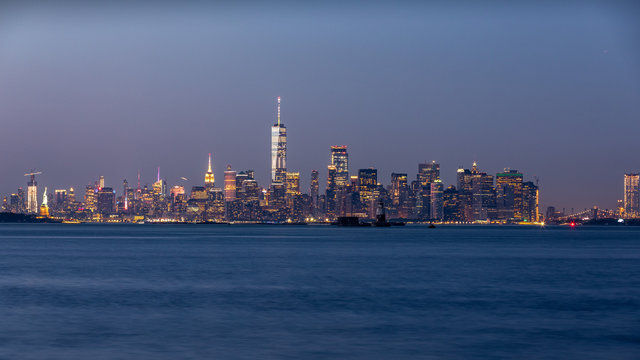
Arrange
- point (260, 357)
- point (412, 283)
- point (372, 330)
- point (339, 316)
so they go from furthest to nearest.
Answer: point (412, 283), point (339, 316), point (372, 330), point (260, 357)

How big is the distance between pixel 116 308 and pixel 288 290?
1447 centimetres

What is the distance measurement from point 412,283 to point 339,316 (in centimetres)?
2134

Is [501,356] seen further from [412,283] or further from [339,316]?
[412,283]

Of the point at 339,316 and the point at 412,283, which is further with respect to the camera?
the point at 412,283

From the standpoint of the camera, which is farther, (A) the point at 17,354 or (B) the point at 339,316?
(B) the point at 339,316

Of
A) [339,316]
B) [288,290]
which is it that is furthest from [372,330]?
[288,290]

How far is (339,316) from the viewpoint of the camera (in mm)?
38969

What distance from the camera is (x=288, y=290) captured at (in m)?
53.1

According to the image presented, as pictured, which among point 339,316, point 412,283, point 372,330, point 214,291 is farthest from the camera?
point 412,283

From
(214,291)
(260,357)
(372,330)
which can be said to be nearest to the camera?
(260,357)

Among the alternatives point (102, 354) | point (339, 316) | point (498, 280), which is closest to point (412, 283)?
point (498, 280)

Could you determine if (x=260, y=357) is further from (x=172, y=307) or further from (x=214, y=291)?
(x=214, y=291)

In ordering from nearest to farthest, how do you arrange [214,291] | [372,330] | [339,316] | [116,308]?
[372,330] < [339,316] < [116,308] < [214,291]

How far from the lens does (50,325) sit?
35.4m
